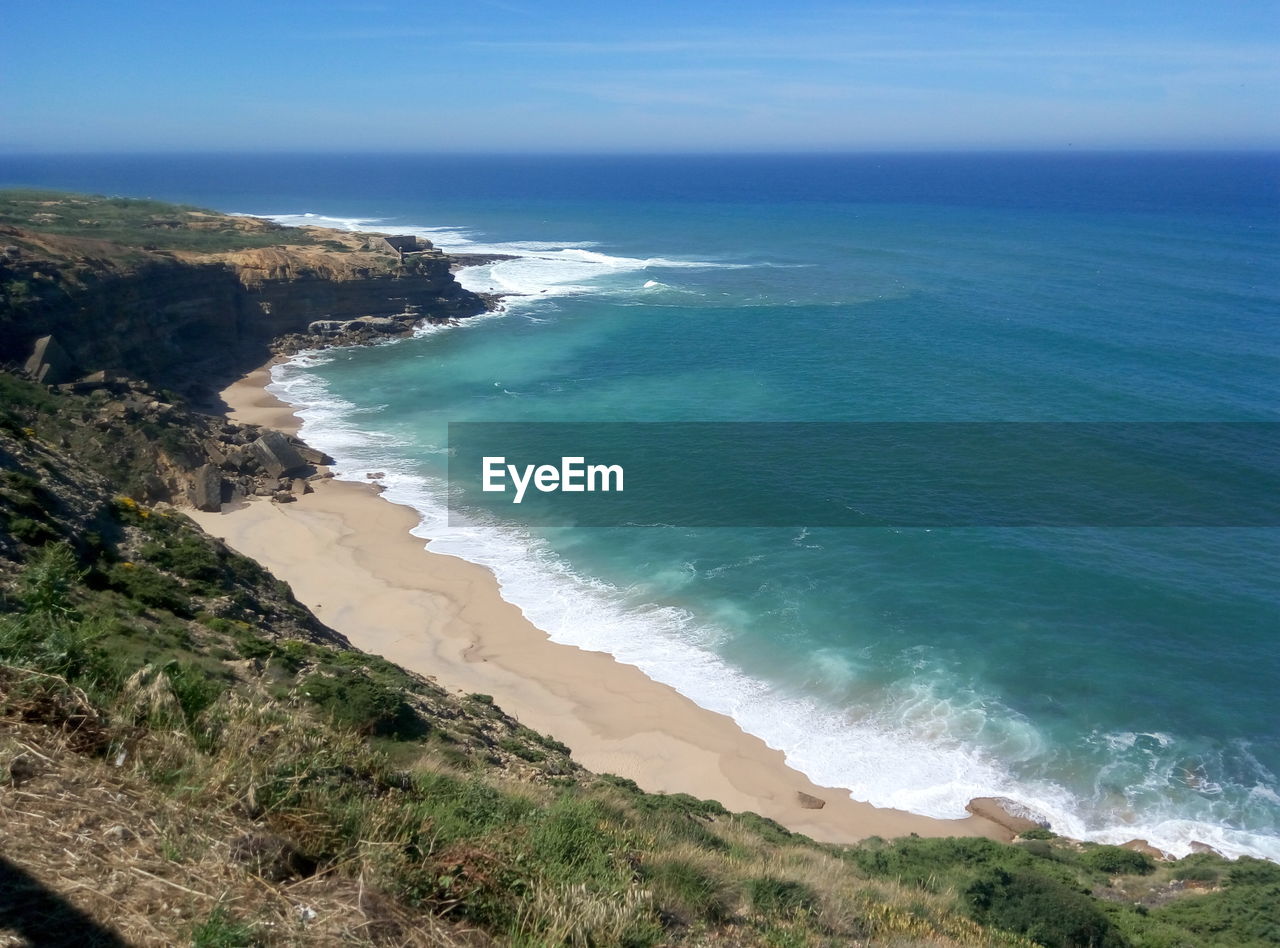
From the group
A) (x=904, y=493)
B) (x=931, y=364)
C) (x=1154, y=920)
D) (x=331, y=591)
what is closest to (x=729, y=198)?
(x=931, y=364)

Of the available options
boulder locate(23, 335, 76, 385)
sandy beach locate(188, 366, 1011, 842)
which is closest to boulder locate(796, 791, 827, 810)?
sandy beach locate(188, 366, 1011, 842)

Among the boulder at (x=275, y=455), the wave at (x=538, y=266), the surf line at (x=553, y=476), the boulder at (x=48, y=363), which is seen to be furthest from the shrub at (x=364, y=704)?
the wave at (x=538, y=266)

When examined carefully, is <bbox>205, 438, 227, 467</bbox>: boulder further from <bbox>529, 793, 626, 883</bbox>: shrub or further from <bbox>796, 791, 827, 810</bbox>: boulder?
<bbox>529, 793, 626, 883</bbox>: shrub

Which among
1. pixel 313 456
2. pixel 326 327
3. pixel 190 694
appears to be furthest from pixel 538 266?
pixel 190 694

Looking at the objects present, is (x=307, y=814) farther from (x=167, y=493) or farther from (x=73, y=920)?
(x=167, y=493)

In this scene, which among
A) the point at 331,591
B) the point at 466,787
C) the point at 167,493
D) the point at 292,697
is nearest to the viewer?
the point at 466,787

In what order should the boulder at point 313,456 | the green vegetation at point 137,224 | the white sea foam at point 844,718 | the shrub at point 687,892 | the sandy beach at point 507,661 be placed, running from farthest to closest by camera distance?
1. the green vegetation at point 137,224
2. the boulder at point 313,456
3. the sandy beach at point 507,661
4. the white sea foam at point 844,718
5. the shrub at point 687,892

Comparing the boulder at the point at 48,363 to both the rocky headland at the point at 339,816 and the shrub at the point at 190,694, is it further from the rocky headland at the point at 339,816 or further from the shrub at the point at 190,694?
the shrub at the point at 190,694
